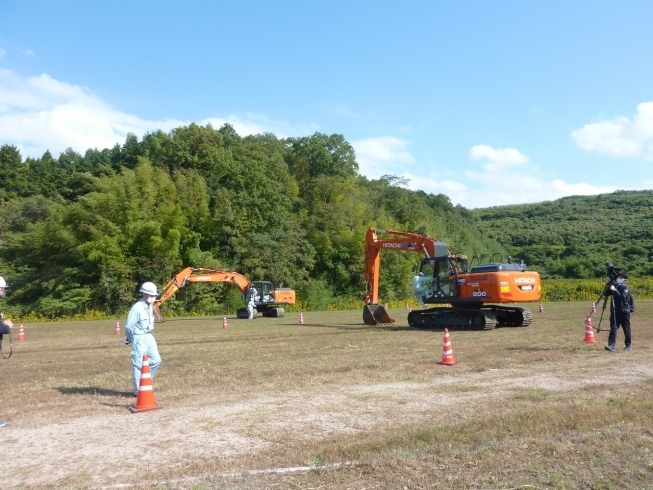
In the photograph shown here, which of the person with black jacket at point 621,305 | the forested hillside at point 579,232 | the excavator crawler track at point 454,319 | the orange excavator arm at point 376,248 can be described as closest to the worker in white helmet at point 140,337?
the person with black jacket at point 621,305

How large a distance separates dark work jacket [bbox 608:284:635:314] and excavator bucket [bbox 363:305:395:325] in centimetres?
1252

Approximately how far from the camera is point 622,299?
12.8 m

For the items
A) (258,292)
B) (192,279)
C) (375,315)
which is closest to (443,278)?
(375,315)

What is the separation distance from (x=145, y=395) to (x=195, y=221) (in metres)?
45.9

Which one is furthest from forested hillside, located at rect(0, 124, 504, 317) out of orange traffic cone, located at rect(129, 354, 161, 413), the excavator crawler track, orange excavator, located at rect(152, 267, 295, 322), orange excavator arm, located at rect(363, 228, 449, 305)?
orange traffic cone, located at rect(129, 354, 161, 413)

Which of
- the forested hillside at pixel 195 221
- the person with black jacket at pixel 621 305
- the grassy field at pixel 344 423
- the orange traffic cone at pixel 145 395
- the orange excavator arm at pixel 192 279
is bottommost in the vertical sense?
the grassy field at pixel 344 423

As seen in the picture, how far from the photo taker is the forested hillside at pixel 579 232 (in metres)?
72.1

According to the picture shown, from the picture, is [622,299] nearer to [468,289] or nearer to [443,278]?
[468,289]

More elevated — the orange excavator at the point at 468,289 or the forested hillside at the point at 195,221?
the forested hillside at the point at 195,221

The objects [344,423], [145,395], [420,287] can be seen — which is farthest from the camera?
[420,287]

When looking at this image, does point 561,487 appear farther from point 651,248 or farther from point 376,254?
point 651,248

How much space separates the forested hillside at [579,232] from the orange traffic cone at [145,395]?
6743cm

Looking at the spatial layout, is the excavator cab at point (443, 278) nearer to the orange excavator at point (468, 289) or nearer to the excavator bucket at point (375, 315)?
the orange excavator at point (468, 289)

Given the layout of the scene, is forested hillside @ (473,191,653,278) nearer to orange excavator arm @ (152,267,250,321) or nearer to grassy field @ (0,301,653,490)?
orange excavator arm @ (152,267,250,321)
